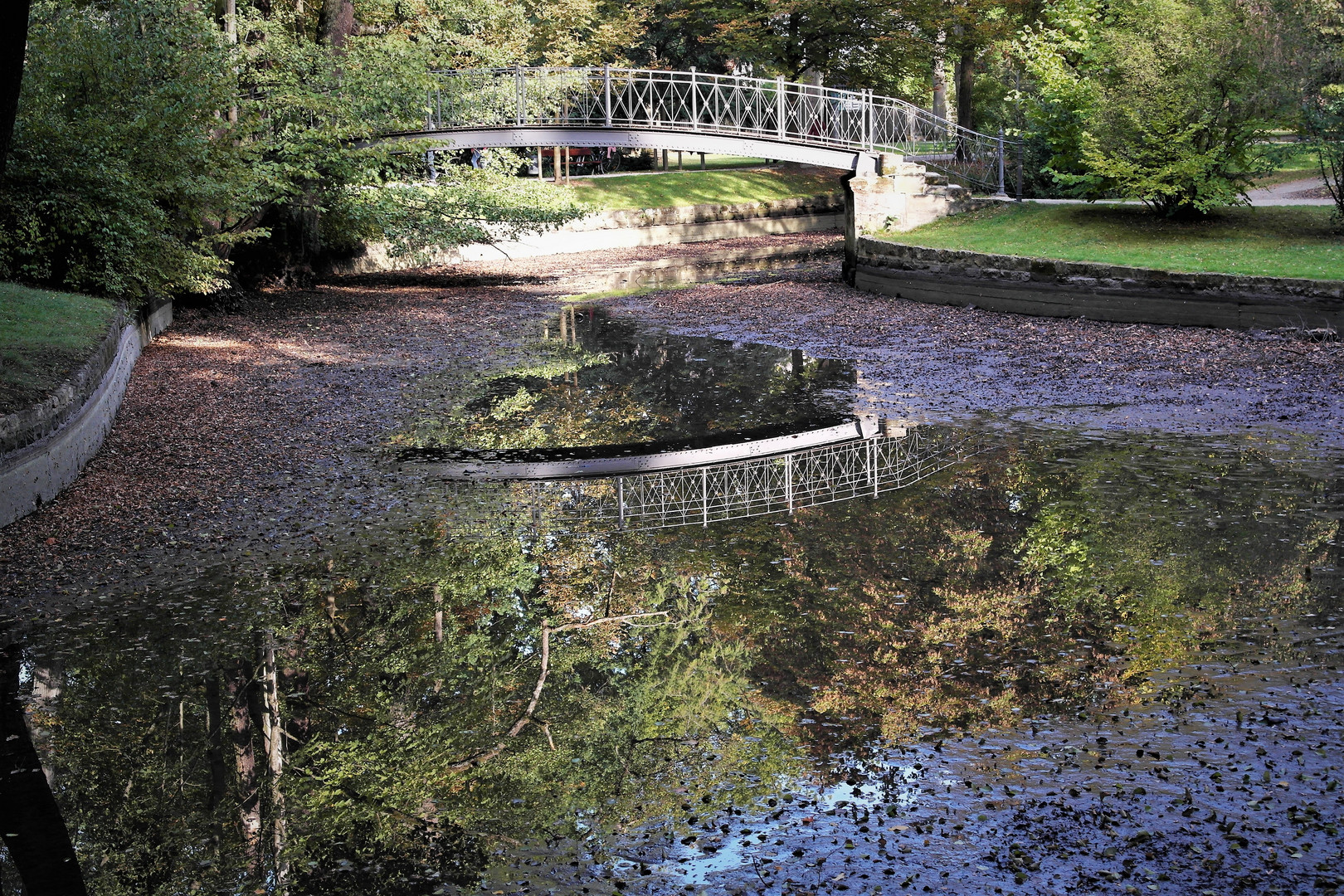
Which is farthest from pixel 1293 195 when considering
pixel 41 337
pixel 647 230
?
pixel 41 337

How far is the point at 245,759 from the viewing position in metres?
6.62

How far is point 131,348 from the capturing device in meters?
17.0

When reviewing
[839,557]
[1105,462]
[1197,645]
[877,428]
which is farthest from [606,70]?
[1197,645]

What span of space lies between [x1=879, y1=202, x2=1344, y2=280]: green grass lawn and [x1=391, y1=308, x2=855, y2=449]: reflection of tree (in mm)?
6116

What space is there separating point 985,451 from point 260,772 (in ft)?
28.0

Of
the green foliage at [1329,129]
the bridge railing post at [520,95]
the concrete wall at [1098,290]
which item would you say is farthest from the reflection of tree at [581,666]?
the bridge railing post at [520,95]

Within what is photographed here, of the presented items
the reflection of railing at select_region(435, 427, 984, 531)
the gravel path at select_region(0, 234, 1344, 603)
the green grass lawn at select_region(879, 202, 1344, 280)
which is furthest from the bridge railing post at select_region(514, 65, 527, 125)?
the reflection of railing at select_region(435, 427, 984, 531)

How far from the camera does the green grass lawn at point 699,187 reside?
3941 cm

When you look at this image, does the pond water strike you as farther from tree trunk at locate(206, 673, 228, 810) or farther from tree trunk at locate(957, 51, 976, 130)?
tree trunk at locate(957, 51, 976, 130)

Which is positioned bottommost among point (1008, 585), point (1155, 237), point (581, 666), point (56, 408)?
point (581, 666)

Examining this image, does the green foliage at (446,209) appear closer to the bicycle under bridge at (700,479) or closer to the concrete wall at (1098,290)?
the concrete wall at (1098,290)

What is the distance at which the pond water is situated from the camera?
18.2 ft

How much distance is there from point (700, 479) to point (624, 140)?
18232 mm

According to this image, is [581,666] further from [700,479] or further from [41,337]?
[41,337]
